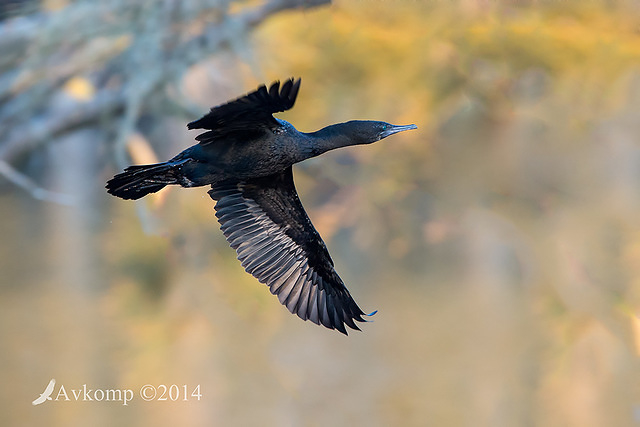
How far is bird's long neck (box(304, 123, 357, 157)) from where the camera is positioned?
3.10 metres

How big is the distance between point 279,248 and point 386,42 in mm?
3467

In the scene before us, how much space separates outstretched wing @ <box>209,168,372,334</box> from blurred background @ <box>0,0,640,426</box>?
2817 mm

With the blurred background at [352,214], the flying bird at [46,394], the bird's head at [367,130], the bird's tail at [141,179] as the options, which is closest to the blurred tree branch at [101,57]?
the blurred background at [352,214]

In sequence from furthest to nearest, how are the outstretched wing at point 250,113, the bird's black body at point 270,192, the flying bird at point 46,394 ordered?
the flying bird at point 46,394 < the bird's black body at point 270,192 < the outstretched wing at point 250,113

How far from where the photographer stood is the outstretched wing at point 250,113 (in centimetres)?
254

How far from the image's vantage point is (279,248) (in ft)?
12.0

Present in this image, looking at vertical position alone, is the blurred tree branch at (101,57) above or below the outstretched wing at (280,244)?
above

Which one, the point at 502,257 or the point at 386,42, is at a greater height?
the point at 386,42

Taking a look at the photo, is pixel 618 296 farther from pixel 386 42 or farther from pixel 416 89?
pixel 386 42

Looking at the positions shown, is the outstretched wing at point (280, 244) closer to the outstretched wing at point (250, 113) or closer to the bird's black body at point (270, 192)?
the bird's black body at point (270, 192)

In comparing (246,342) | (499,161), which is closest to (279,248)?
(246,342)

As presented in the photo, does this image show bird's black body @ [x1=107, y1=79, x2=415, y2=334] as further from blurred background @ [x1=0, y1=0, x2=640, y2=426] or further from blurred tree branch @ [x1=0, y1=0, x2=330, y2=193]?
blurred tree branch @ [x1=0, y1=0, x2=330, y2=193]

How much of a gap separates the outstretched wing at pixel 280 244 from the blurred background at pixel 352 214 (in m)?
2.82

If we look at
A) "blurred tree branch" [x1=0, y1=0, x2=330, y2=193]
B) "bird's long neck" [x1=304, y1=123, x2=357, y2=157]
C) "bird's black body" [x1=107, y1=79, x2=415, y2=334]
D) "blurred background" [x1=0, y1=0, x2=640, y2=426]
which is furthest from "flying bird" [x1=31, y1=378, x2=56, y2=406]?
"bird's long neck" [x1=304, y1=123, x2=357, y2=157]
